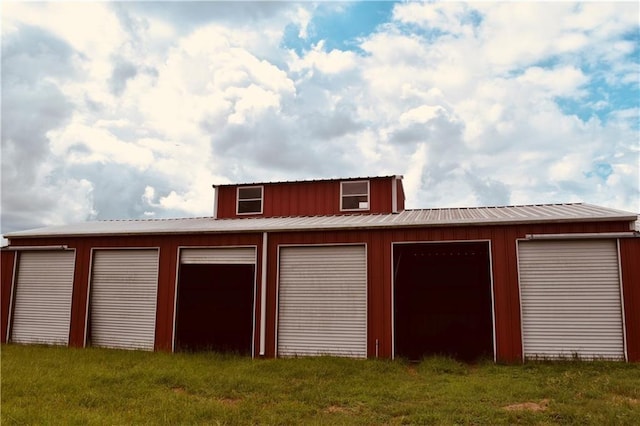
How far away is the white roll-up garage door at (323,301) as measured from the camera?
14539mm

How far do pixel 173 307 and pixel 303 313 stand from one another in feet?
14.4

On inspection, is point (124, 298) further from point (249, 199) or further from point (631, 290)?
point (631, 290)

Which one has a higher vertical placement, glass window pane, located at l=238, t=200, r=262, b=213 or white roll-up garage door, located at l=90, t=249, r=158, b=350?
glass window pane, located at l=238, t=200, r=262, b=213

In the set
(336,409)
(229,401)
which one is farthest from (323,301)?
(336,409)

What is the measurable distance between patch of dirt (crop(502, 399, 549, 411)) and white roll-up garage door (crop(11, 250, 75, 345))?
14681mm

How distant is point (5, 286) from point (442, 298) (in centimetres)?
1768

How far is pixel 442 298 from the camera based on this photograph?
2169 centimetres

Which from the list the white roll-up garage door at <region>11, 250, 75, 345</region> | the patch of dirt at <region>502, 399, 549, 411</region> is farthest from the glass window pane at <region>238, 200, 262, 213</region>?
the patch of dirt at <region>502, 399, 549, 411</region>

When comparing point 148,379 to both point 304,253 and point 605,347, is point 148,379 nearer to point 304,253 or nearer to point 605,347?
point 304,253

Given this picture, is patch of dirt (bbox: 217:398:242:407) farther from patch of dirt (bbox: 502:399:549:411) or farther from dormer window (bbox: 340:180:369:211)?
dormer window (bbox: 340:180:369:211)

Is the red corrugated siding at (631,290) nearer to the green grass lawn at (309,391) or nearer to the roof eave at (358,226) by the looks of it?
the roof eave at (358,226)

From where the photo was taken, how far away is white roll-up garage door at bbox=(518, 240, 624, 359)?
42.3 feet

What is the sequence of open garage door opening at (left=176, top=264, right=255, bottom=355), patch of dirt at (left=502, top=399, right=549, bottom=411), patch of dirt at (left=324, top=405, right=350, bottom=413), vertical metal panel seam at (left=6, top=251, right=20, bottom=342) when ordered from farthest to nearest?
open garage door opening at (left=176, top=264, right=255, bottom=355)
vertical metal panel seam at (left=6, top=251, right=20, bottom=342)
patch of dirt at (left=324, top=405, right=350, bottom=413)
patch of dirt at (left=502, top=399, right=549, bottom=411)

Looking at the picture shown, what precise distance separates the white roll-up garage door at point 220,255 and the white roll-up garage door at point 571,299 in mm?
8209
